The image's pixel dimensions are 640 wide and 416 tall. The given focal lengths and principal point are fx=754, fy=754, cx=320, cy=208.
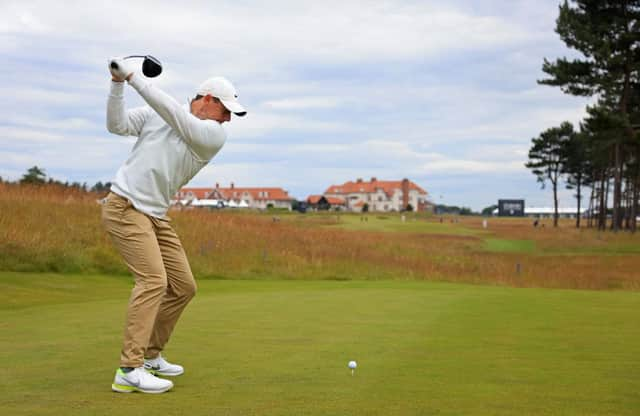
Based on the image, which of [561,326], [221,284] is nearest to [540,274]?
[221,284]

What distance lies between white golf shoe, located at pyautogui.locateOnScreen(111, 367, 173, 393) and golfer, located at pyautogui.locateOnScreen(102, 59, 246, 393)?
19mm

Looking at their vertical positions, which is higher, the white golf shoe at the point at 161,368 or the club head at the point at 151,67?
the club head at the point at 151,67

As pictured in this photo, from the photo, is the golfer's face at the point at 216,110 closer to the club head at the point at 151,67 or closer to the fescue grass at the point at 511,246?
the club head at the point at 151,67

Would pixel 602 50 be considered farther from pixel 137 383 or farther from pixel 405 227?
pixel 137 383

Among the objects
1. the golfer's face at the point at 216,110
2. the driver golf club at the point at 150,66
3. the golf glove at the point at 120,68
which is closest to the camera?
the golf glove at the point at 120,68

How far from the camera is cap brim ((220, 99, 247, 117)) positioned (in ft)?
17.9

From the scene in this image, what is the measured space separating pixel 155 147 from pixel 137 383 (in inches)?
64.9

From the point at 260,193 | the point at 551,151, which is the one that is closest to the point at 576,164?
the point at 551,151

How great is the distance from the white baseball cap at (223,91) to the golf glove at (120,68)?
0.67 m

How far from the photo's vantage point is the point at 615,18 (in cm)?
4022

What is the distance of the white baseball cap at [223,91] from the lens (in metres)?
5.50

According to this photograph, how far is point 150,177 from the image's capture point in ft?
17.7

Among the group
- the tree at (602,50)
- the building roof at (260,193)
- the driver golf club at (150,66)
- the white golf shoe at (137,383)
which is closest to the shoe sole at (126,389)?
the white golf shoe at (137,383)

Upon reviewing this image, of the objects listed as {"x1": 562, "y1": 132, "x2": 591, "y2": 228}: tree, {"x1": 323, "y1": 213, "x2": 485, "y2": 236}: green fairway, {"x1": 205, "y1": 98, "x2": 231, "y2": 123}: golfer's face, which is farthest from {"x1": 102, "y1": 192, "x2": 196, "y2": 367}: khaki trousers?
{"x1": 562, "y1": 132, "x2": 591, "y2": 228}: tree
